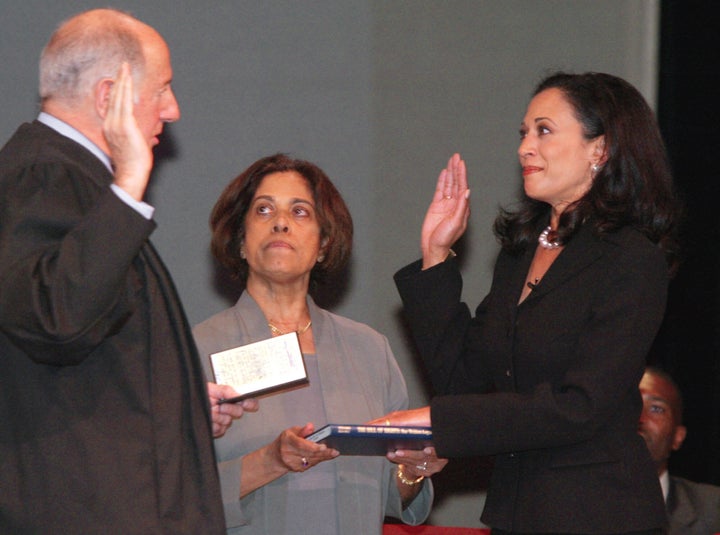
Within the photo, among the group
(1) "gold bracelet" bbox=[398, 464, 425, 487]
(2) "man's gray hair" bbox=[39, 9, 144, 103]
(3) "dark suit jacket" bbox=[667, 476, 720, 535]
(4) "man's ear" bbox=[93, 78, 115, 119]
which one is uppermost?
(2) "man's gray hair" bbox=[39, 9, 144, 103]

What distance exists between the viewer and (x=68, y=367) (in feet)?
6.77

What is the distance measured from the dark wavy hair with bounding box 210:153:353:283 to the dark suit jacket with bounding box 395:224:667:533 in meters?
0.88

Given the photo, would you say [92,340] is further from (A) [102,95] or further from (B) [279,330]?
(B) [279,330]

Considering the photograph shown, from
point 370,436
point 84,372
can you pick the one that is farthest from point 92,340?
point 370,436

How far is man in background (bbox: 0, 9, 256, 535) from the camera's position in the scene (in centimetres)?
196

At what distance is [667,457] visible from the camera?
4.56 meters

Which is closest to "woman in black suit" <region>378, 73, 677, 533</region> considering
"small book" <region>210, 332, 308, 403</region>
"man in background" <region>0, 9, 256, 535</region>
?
"small book" <region>210, 332, 308, 403</region>

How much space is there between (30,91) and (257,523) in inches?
88.3

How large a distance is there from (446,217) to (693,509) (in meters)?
1.62

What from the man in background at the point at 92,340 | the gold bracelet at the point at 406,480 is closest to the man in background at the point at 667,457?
the gold bracelet at the point at 406,480

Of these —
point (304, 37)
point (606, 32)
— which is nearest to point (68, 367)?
point (304, 37)

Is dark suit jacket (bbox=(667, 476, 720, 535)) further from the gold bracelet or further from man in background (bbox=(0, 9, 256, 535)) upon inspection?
man in background (bbox=(0, 9, 256, 535))

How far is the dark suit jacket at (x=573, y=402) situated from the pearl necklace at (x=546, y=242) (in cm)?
7

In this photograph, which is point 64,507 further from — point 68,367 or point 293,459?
point 293,459
